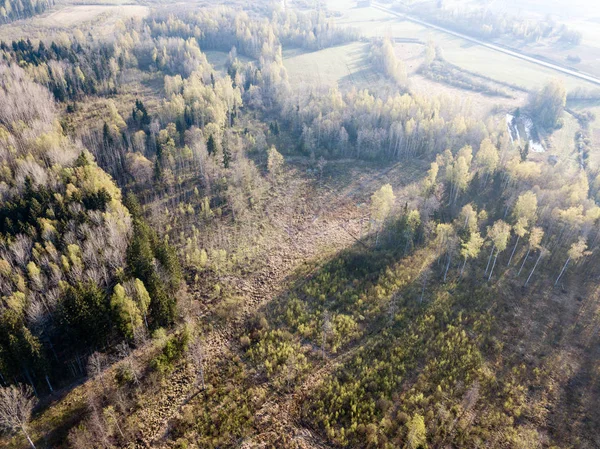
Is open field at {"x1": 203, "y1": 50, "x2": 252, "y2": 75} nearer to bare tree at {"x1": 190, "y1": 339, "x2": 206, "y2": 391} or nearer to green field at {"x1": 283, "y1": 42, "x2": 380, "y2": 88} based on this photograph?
green field at {"x1": 283, "y1": 42, "x2": 380, "y2": 88}

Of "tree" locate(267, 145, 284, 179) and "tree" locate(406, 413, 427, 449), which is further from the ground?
"tree" locate(267, 145, 284, 179)

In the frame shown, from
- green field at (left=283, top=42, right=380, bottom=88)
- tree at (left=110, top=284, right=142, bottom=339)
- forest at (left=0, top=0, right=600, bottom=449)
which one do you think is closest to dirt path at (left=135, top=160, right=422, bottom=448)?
forest at (left=0, top=0, right=600, bottom=449)

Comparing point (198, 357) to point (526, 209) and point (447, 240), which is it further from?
point (526, 209)

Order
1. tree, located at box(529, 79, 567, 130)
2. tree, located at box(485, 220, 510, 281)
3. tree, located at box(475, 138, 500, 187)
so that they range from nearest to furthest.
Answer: tree, located at box(485, 220, 510, 281), tree, located at box(475, 138, 500, 187), tree, located at box(529, 79, 567, 130)

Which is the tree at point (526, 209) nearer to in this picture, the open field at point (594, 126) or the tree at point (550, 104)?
the open field at point (594, 126)

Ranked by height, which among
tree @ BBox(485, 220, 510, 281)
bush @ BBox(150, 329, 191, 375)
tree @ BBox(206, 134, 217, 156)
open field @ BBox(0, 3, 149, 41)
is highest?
open field @ BBox(0, 3, 149, 41)

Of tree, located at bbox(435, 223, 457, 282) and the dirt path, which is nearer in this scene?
the dirt path
